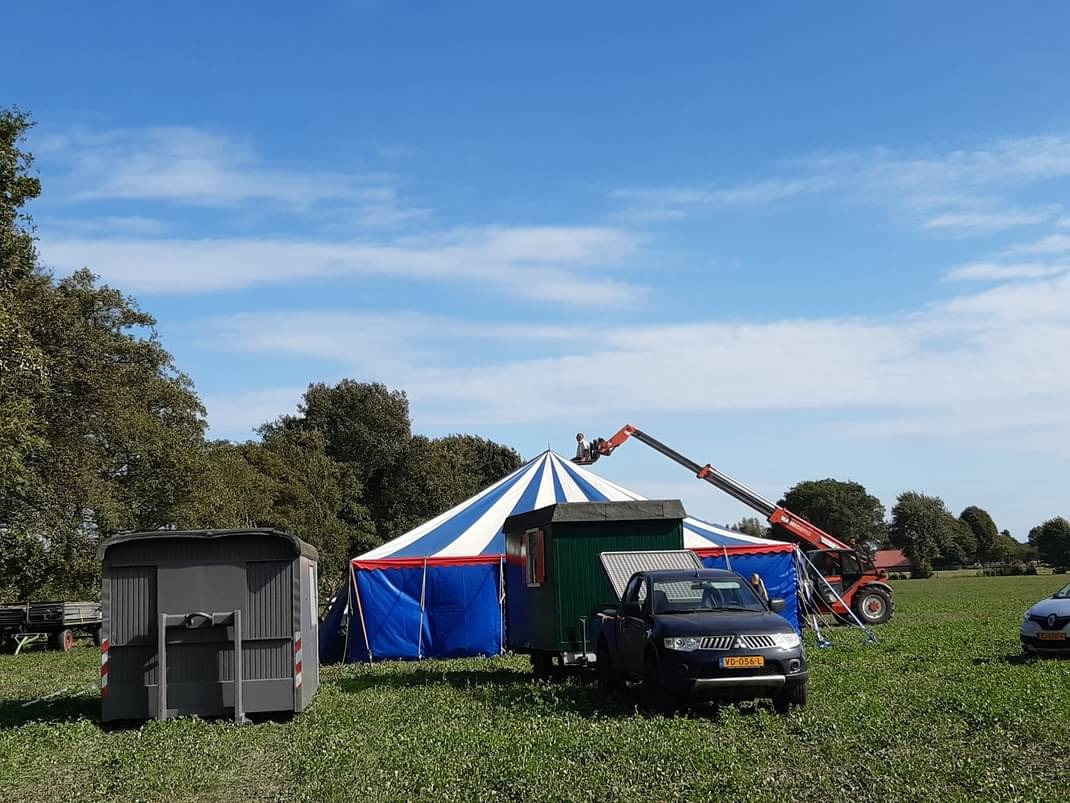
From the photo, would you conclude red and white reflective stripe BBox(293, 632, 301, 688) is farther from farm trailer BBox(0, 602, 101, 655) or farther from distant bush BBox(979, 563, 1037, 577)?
distant bush BBox(979, 563, 1037, 577)

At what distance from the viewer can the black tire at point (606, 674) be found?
1556 centimetres

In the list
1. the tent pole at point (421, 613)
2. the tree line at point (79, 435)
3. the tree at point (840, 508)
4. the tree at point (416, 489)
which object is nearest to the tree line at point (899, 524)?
the tree at point (840, 508)

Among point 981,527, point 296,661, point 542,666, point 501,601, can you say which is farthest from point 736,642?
point 981,527

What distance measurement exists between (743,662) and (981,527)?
486 ft

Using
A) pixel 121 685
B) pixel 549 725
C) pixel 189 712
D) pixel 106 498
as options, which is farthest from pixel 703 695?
pixel 106 498

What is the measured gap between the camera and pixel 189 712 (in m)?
14.2

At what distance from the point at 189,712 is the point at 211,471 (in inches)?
888

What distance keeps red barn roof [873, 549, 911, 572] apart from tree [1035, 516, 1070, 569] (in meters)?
16.1

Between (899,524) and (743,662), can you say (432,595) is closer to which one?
(743,662)

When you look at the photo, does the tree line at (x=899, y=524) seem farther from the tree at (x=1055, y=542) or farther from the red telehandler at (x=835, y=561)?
the red telehandler at (x=835, y=561)

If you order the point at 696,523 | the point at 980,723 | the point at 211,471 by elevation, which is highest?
the point at 211,471

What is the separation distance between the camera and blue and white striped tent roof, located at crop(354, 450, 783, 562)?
26.1m

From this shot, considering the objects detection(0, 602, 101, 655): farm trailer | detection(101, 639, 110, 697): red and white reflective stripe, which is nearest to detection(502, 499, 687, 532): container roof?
detection(101, 639, 110, 697): red and white reflective stripe

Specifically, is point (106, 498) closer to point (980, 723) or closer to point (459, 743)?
point (459, 743)
